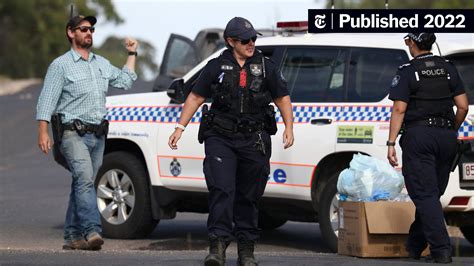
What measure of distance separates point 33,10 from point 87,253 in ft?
223

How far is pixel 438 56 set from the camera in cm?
966

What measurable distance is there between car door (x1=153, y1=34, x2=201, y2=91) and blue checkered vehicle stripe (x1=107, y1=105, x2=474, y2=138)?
565 cm

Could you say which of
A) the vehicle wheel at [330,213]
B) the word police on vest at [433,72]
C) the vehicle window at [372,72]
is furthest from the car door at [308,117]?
the word police on vest at [433,72]

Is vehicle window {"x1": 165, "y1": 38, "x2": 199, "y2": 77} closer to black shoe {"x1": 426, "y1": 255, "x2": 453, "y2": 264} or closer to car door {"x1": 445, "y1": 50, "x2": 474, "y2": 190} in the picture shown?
car door {"x1": 445, "y1": 50, "x2": 474, "y2": 190}

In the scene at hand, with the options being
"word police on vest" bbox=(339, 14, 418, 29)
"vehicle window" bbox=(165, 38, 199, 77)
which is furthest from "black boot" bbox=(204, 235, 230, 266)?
"vehicle window" bbox=(165, 38, 199, 77)

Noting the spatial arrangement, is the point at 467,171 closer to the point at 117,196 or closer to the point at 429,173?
Answer: the point at 429,173

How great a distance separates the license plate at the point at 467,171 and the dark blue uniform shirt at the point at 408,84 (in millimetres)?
1056

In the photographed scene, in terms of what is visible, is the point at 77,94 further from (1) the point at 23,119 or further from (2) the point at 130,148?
(1) the point at 23,119

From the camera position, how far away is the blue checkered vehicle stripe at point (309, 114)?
1072cm

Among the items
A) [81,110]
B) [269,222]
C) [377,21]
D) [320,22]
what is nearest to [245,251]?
[81,110]

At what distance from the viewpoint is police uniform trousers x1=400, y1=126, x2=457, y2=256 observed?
31.2 feet

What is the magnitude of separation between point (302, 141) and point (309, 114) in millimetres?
238

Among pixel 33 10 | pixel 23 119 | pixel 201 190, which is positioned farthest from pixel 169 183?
pixel 33 10

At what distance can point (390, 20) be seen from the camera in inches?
463
